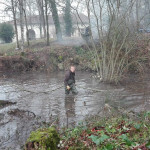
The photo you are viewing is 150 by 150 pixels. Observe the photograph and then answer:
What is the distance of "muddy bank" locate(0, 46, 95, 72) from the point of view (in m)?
19.8

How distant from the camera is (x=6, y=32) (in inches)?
1281

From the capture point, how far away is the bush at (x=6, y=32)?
105ft

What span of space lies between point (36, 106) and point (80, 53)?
14.1m

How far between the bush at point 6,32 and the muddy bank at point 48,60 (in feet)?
41.7

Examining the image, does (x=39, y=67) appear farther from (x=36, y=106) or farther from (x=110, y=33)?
(x=36, y=106)

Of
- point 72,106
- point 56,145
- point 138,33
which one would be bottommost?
point 72,106

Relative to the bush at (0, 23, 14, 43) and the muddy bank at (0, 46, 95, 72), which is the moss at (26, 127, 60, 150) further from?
the bush at (0, 23, 14, 43)

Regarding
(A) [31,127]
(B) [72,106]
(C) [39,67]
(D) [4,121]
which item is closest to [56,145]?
(A) [31,127]

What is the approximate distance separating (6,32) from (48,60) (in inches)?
591

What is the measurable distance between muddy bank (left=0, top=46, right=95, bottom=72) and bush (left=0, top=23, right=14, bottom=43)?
12.7 m

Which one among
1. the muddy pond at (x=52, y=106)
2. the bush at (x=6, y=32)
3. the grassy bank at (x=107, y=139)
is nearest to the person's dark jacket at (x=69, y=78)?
the muddy pond at (x=52, y=106)

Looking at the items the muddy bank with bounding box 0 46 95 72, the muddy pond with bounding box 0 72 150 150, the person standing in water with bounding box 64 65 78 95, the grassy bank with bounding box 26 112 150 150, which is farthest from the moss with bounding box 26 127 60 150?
Result: the muddy bank with bounding box 0 46 95 72

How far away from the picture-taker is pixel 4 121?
7293 millimetres

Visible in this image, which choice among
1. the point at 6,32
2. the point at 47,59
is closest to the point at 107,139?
the point at 47,59
